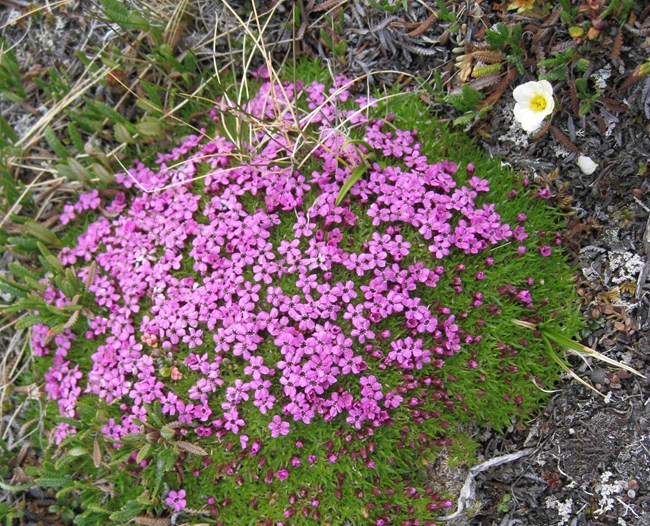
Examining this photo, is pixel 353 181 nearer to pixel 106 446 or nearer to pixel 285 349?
pixel 285 349

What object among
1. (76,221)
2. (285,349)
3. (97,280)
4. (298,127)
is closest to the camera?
(285,349)

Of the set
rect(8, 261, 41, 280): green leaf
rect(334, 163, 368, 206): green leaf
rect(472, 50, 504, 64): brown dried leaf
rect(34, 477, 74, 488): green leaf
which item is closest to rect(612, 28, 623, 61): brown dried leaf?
rect(472, 50, 504, 64): brown dried leaf

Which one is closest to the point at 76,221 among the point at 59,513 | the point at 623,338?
the point at 59,513

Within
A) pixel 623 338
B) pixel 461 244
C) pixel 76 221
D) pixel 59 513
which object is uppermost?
pixel 76 221

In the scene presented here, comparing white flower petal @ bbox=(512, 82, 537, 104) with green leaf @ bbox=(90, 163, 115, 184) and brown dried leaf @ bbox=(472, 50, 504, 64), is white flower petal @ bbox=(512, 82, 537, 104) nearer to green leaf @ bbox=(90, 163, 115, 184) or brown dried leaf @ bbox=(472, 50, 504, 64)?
brown dried leaf @ bbox=(472, 50, 504, 64)

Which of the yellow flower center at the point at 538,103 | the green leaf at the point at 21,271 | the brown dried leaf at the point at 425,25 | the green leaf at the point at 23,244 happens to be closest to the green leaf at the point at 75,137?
the green leaf at the point at 23,244

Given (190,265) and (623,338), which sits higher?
(190,265)

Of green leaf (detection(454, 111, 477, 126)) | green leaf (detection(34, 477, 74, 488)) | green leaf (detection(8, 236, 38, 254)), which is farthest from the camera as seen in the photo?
green leaf (detection(8, 236, 38, 254))
